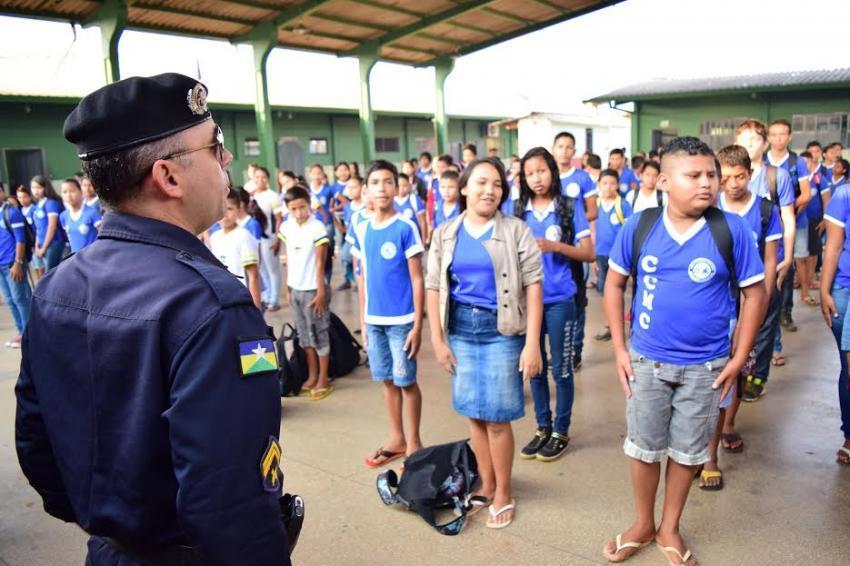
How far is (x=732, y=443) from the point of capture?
11.3 ft

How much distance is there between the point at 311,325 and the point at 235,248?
34.1 inches

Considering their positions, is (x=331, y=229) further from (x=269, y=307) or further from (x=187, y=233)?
(x=187, y=233)

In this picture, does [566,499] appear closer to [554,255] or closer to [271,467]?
[554,255]

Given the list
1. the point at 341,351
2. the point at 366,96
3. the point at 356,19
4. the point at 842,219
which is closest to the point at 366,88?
the point at 366,96

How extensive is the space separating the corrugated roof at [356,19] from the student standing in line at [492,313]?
9195 mm

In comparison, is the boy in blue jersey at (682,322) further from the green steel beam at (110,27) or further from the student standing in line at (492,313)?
the green steel beam at (110,27)

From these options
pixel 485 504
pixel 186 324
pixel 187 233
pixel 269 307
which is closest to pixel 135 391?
pixel 186 324

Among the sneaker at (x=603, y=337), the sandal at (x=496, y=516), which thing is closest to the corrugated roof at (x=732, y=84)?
the sneaker at (x=603, y=337)

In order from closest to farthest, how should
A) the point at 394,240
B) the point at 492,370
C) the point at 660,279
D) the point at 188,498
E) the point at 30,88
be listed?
the point at 188,498
the point at 660,279
the point at 492,370
the point at 394,240
the point at 30,88

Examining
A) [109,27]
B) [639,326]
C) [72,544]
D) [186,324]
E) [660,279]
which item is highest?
[109,27]

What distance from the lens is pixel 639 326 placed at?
2.52 metres

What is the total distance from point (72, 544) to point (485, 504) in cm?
204

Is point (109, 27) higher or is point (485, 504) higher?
point (109, 27)

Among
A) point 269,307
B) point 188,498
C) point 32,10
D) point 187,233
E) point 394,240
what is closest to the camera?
point 188,498
